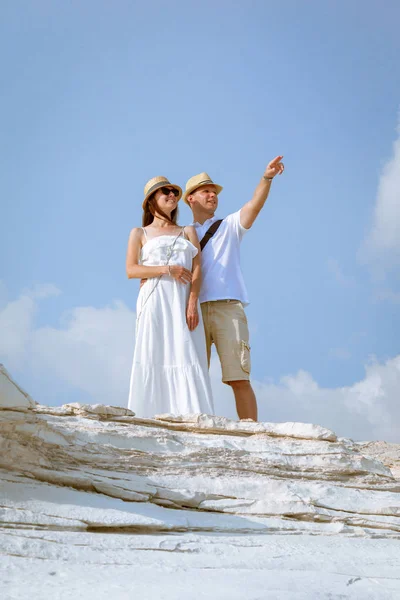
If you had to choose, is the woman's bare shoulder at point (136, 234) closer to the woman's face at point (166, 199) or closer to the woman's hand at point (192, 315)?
the woman's face at point (166, 199)

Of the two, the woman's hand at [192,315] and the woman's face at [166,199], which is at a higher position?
the woman's face at [166,199]

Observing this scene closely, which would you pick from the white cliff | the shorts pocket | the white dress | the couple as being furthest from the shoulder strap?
the white cliff

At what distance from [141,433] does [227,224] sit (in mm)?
3264

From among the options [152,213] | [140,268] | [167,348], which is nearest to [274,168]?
[152,213]

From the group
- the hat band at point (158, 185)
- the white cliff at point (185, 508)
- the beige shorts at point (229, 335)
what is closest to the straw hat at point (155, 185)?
the hat band at point (158, 185)

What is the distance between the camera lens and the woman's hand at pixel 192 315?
6.42 metres

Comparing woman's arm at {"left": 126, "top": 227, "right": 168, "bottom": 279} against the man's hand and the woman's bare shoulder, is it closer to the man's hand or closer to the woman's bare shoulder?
the woman's bare shoulder

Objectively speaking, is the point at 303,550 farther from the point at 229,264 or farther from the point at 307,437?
the point at 229,264

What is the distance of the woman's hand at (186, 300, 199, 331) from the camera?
642 centimetres

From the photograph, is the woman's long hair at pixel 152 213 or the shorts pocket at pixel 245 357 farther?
the woman's long hair at pixel 152 213

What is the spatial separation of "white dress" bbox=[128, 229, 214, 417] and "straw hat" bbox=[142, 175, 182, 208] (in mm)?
623

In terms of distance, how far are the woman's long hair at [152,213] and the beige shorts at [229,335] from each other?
0.95 metres

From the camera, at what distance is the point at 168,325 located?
6.52 metres

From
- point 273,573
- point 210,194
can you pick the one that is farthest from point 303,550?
point 210,194
